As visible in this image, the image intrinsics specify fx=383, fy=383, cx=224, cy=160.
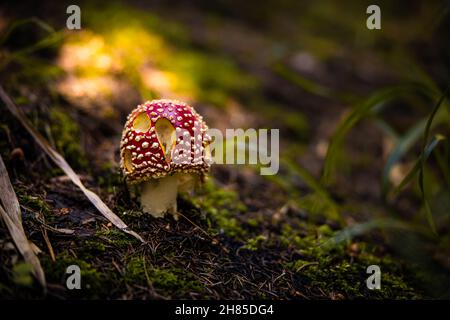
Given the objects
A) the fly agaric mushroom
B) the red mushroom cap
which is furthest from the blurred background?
the red mushroom cap

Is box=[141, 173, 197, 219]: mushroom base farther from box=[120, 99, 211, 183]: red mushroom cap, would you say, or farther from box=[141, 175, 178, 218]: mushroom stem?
box=[120, 99, 211, 183]: red mushroom cap

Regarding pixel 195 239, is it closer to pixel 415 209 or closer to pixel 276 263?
pixel 276 263

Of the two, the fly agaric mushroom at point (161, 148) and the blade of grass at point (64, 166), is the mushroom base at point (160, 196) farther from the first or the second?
the blade of grass at point (64, 166)

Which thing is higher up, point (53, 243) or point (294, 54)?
point (294, 54)

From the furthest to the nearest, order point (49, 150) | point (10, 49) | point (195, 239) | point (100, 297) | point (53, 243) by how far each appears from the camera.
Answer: point (10, 49)
point (49, 150)
point (195, 239)
point (53, 243)
point (100, 297)

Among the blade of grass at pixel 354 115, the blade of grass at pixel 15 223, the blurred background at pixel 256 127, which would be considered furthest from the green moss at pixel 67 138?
the blade of grass at pixel 354 115

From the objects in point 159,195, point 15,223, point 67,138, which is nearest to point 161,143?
point 159,195
